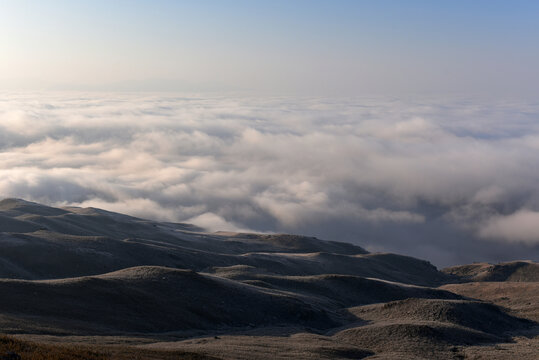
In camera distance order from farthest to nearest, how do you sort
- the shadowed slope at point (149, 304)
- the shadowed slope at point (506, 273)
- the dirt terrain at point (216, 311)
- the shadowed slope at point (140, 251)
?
the shadowed slope at point (506, 273)
the shadowed slope at point (140, 251)
the shadowed slope at point (149, 304)
the dirt terrain at point (216, 311)

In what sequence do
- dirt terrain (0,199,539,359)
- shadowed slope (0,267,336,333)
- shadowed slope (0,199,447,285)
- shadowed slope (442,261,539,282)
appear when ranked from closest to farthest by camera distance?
dirt terrain (0,199,539,359) → shadowed slope (0,267,336,333) → shadowed slope (0,199,447,285) → shadowed slope (442,261,539,282)

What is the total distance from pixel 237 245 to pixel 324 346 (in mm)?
70685

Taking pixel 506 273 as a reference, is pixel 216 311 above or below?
above

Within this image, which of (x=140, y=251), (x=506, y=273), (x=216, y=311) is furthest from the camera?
(x=506, y=273)

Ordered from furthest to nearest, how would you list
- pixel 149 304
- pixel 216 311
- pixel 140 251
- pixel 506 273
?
pixel 506 273 < pixel 140 251 < pixel 216 311 < pixel 149 304

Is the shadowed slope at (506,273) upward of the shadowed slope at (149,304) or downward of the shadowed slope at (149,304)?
downward

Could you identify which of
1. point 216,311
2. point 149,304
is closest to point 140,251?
point 216,311

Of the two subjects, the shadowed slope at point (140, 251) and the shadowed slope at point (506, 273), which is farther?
the shadowed slope at point (506, 273)

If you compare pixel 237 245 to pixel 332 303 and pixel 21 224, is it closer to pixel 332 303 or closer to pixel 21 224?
pixel 21 224

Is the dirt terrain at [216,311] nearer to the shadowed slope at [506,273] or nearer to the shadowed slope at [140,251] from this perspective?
the shadowed slope at [140,251]

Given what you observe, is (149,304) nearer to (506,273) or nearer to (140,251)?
(140,251)

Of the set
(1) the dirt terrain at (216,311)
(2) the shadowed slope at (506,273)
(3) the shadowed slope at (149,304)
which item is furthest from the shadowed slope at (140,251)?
(3) the shadowed slope at (149,304)

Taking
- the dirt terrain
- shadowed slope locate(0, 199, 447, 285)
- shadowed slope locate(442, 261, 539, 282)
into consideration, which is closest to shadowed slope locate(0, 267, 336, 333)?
the dirt terrain

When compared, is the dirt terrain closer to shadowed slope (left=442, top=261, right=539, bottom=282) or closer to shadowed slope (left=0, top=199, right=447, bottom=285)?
shadowed slope (left=0, top=199, right=447, bottom=285)
